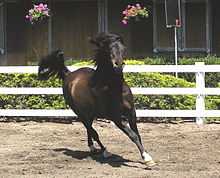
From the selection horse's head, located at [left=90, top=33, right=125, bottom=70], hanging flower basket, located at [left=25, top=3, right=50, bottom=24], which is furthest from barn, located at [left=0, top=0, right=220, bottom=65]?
horse's head, located at [left=90, top=33, right=125, bottom=70]

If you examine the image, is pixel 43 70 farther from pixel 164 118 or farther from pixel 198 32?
pixel 198 32

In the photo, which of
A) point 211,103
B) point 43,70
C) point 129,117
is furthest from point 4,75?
point 129,117

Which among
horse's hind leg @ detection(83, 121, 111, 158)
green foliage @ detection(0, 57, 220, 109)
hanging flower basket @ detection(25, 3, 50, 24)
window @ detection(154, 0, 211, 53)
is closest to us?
horse's hind leg @ detection(83, 121, 111, 158)

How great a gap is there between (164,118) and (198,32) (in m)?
5.98

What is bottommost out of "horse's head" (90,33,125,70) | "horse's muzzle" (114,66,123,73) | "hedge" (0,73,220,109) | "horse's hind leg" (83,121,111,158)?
"horse's hind leg" (83,121,111,158)

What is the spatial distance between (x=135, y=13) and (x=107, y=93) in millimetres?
8991

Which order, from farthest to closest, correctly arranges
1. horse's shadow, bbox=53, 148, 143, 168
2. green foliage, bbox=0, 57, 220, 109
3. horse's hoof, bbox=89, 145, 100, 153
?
green foliage, bbox=0, 57, 220, 109, horse's hoof, bbox=89, 145, 100, 153, horse's shadow, bbox=53, 148, 143, 168

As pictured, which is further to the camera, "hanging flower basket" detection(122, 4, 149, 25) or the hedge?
"hanging flower basket" detection(122, 4, 149, 25)

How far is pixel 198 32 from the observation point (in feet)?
60.1

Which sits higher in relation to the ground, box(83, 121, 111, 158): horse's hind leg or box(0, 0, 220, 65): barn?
box(0, 0, 220, 65): barn

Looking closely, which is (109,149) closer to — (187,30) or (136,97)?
(136,97)

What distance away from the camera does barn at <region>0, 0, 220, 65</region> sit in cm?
1828

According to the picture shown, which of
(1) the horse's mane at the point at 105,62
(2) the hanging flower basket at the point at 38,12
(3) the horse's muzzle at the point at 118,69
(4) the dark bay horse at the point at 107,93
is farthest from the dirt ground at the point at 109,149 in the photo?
(2) the hanging flower basket at the point at 38,12

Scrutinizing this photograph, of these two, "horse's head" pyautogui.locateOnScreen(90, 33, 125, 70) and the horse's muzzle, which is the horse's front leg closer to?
the horse's muzzle
